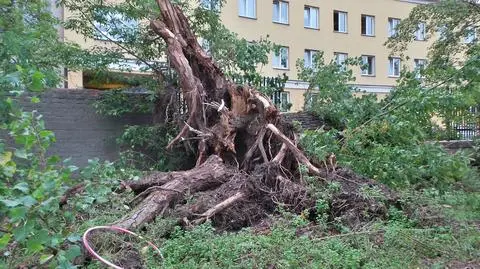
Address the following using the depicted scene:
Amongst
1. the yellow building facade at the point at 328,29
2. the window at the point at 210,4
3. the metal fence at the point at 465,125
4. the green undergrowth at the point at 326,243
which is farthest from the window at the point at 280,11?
the green undergrowth at the point at 326,243

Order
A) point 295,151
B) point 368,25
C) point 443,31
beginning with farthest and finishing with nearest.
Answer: point 368,25 → point 443,31 → point 295,151

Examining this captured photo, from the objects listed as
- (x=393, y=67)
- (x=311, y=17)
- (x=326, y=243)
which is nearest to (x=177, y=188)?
(x=326, y=243)

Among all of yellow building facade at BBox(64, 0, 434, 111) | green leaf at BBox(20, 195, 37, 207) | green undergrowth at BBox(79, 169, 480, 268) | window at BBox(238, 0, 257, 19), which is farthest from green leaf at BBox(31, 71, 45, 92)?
window at BBox(238, 0, 257, 19)

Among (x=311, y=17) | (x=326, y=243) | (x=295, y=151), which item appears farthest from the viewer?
(x=311, y=17)

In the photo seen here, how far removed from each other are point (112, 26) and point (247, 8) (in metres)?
17.1

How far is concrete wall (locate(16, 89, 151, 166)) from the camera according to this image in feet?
25.6

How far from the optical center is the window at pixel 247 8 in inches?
966

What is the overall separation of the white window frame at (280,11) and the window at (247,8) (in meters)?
1.37

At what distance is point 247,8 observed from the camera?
82.1 ft

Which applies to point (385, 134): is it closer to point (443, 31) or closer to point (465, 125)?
point (465, 125)

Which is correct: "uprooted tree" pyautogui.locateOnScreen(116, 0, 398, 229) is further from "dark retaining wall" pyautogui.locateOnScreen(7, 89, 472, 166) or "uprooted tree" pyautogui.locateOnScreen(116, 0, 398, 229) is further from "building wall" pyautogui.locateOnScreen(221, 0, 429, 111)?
"building wall" pyautogui.locateOnScreen(221, 0, 429, 111)

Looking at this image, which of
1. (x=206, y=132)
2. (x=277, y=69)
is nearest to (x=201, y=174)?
(x=206, y=132)

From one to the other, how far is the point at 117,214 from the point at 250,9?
21401mm

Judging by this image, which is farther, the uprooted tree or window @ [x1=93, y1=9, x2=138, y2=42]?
window @ [x1=93, y1=9, x2=138, y2=42]
